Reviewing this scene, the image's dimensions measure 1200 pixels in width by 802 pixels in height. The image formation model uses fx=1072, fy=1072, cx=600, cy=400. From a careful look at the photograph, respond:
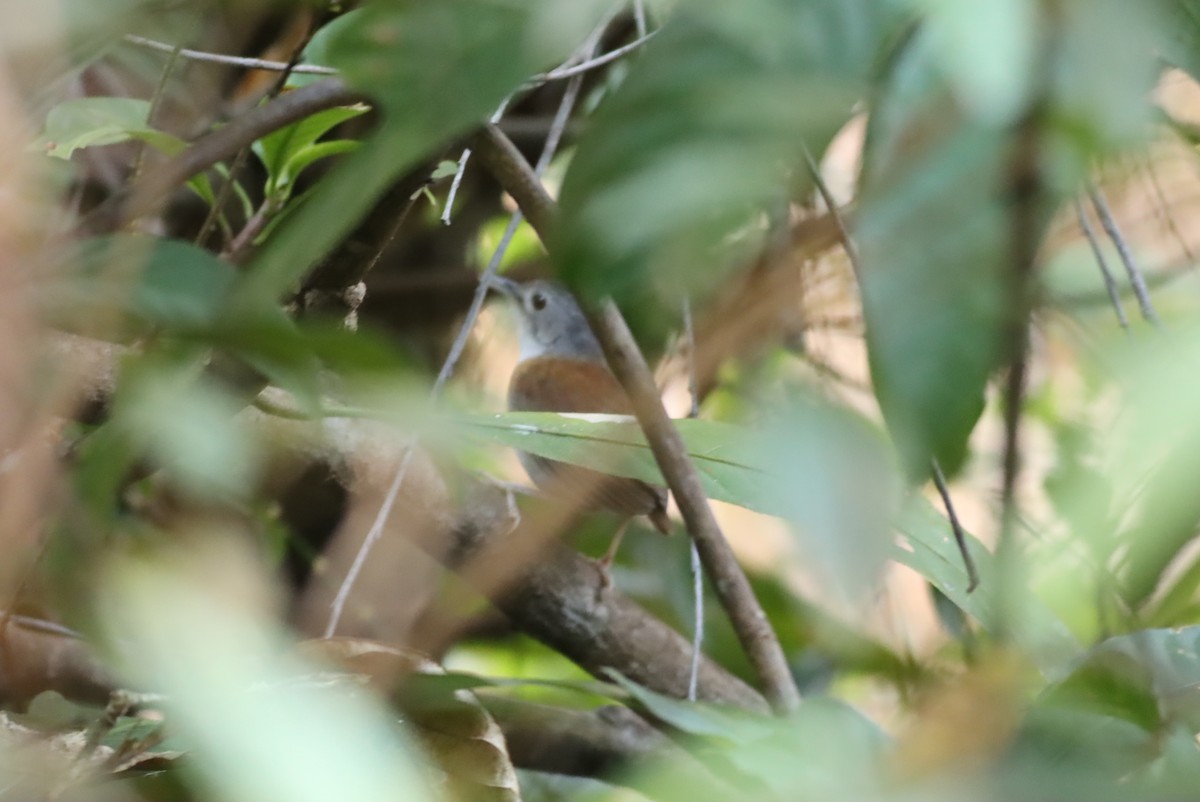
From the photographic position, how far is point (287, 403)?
→ 123 cm

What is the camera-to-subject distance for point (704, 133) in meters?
0.42

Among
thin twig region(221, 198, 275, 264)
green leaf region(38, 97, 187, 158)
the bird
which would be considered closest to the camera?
green leaf region(38, 97, 187, 158)

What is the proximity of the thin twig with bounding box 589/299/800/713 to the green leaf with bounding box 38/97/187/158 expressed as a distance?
55 cm

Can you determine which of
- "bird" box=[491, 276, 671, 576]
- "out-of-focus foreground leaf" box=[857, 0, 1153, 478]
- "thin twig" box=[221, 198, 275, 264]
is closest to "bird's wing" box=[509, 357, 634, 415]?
"bird" box=[491, 276, 671, 576]

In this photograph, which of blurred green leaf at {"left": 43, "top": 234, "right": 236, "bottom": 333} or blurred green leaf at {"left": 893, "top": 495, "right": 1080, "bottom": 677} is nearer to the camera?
blurred green leaf at {"left": 43, "top": 234, "right": 236, "bottom": 333}

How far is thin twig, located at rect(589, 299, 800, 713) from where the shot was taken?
2.75 ft

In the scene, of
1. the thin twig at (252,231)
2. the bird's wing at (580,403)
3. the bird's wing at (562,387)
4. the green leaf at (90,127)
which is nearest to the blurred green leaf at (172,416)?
the green leaf at (90,127)

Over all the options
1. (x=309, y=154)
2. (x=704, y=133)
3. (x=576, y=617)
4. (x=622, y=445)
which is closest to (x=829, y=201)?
→ (x=704, y=133)

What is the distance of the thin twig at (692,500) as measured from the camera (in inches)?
32.9

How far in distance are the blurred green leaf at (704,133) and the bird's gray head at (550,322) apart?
2.53 metres

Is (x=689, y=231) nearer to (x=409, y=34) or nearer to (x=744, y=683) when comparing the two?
(x=409, y=34)

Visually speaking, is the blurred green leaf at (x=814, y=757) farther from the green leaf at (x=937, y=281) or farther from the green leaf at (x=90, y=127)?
the green leaf at (x=90, y=127)

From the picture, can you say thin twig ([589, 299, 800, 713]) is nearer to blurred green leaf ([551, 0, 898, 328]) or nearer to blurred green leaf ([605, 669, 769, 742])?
blurred green leaf ([605, 669, 769, 742])

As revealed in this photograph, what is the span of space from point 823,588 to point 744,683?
1.49m
